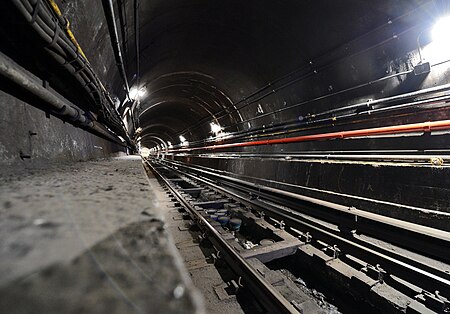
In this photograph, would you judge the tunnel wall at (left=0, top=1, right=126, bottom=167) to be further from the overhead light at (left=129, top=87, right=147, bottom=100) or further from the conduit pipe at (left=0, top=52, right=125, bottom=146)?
the overhead light at (left=129, top=87, right=147, bottom=100)

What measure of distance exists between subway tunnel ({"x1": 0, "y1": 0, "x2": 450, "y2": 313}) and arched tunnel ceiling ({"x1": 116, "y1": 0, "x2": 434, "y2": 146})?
1.9 inches

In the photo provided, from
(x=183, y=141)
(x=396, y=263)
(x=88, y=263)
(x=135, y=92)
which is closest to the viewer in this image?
(x=88, y=263)

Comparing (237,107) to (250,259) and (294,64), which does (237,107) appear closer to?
(294,64)

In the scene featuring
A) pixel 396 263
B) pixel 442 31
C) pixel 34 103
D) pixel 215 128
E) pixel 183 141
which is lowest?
pixel 396 263

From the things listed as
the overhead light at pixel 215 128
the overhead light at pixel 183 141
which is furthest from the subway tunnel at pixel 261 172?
the overhead light at pixel 183 141

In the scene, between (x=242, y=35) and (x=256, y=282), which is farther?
(x=242, y=35)

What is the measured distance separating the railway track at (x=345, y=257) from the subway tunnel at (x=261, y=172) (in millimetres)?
22

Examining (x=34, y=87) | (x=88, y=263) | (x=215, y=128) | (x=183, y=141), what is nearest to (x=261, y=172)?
(x=215, y=128)

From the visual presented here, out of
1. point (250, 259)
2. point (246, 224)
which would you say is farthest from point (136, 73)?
point (250, 259)

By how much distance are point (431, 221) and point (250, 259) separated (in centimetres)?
308

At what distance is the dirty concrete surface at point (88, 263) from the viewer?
312mm

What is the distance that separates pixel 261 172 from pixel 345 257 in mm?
5850

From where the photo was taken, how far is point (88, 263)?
1.27 ft

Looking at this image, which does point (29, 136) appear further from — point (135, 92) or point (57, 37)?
point (135, 92)
